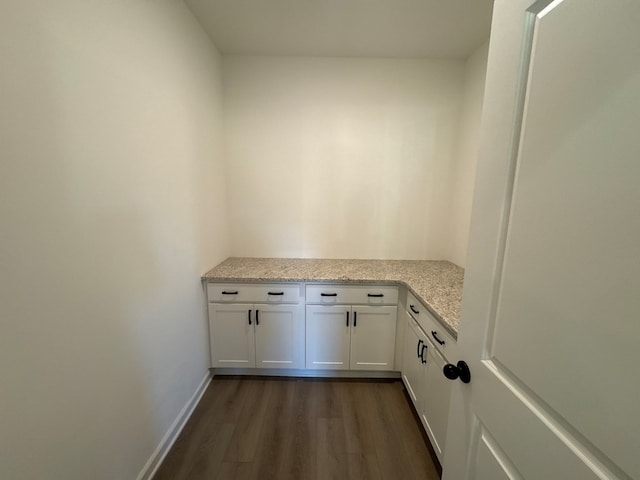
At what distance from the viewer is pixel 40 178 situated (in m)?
0.79

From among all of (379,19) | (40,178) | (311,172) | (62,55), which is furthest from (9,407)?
(379,19)

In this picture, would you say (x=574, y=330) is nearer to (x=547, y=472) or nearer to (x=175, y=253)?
(x=547, y=472)

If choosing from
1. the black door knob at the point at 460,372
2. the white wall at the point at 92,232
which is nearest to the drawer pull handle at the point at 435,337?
the black door knob at the point at 460,372

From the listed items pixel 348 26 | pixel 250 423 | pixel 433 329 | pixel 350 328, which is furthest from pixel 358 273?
pixel 348 26

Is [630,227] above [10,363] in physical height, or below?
above

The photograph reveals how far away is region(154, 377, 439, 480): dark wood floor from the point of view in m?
1.39

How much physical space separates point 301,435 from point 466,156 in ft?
8.29

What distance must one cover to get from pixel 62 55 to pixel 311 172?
170 cm

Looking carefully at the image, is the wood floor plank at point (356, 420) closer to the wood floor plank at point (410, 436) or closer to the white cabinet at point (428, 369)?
the wood floor plank at point (410, 436)

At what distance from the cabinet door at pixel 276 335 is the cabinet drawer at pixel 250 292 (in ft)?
0.28

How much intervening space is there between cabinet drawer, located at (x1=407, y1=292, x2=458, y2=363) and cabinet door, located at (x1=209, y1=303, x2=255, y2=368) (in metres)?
1.28

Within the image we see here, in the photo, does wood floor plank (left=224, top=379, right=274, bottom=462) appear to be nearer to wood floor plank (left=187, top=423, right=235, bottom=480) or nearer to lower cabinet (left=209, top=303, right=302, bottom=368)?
wood floor plank (left=187, top=423, right=235, bottom=480)

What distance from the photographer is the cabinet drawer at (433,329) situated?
1.24 m

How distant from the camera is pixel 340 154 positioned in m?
2.31
